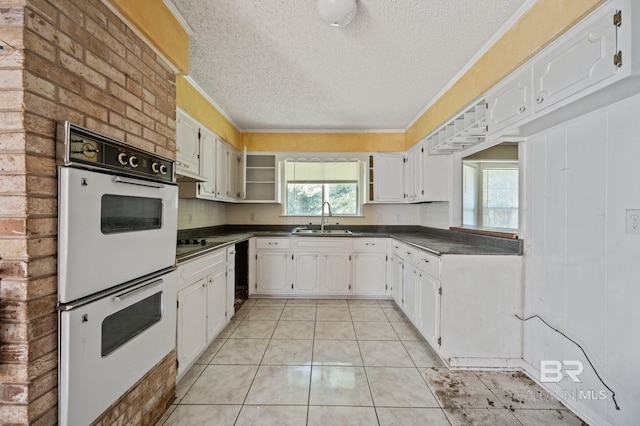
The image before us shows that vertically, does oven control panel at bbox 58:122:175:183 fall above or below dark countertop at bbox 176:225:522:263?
above

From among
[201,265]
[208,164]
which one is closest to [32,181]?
[201,265]

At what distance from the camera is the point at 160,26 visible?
160cm

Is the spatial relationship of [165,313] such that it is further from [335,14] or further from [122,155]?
[335,14]

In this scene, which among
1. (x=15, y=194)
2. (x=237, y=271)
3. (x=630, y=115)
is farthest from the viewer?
(x=237, y=271)

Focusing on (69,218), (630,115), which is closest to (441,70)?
(630,115)

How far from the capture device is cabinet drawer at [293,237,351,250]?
146 inches

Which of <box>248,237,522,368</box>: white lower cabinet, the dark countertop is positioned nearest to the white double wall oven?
the dark countertop

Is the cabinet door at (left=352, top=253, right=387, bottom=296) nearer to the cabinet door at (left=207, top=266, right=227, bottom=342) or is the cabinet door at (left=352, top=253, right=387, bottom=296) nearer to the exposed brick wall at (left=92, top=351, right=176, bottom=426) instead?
the cabinet door at (left=207, top=266, right=227, bottom=342)

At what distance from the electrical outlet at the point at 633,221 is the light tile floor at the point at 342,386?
117cm

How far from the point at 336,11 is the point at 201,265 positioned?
6.73 feet

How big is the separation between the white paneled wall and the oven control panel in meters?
2.52

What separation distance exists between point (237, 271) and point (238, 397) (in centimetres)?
264

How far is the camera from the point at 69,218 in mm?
987

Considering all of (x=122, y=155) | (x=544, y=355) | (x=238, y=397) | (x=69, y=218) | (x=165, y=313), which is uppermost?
(x=122, y=155)
